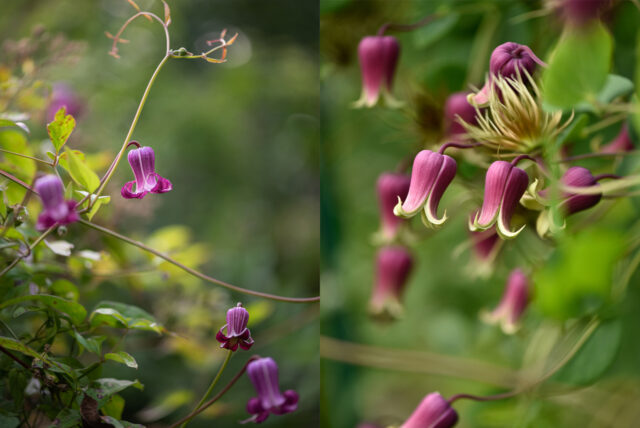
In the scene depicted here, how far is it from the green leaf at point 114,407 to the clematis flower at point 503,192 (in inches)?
9.2

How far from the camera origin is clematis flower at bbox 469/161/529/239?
0.98 feet

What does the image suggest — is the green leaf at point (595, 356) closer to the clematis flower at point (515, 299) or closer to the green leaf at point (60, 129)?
the clematis flower at point (515, 299)

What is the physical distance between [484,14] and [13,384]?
1.77 ft

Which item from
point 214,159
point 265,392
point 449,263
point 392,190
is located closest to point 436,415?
point 265,392

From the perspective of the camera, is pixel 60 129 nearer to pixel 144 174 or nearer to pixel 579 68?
pixel 144 174

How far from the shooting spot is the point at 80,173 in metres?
0.29

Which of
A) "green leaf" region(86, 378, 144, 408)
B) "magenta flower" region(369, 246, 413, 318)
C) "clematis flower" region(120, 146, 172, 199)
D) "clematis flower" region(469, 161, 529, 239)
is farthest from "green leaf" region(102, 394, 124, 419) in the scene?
"magenta flower" region(369, 246, 413, 318)

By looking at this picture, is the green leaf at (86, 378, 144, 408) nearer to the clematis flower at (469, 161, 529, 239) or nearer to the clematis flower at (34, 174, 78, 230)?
the clematis flower at (34, 174, 78, 230)

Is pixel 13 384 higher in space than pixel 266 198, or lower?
higher

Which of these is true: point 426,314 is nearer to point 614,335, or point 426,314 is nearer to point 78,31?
point 614,335

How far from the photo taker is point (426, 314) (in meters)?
1.05

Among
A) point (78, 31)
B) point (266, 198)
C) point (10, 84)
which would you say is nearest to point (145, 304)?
point (10, 84)

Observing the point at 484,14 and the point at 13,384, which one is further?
the point at 484,14

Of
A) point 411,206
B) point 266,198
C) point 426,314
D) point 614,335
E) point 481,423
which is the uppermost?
point 411,206
